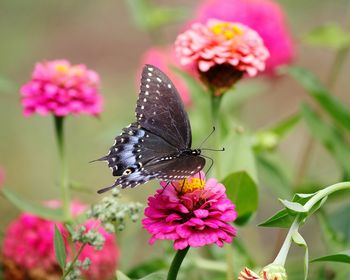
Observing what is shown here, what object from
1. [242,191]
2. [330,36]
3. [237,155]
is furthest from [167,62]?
[242,191]

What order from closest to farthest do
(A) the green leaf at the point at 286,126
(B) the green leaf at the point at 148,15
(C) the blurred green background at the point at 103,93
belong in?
(A) the green leaf at the point at 286,126
(B) the green leaf at the point at 148,15
(C) the blurred green background at the point at 103,93

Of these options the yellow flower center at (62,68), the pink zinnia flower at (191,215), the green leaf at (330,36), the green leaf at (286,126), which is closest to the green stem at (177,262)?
the pink zinnia flower at (191,215)

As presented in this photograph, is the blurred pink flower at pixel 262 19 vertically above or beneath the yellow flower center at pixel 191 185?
above

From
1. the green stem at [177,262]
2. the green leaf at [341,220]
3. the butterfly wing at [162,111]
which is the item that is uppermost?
the butterfly wing at [162,111]

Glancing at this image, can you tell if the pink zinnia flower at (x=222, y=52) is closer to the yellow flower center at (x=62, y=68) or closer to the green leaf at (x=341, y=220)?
the yellow flower center at (x=62, y=68)

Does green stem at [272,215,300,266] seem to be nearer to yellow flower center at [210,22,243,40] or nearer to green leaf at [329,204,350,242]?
yellow flower center at [210,22,243,40]
